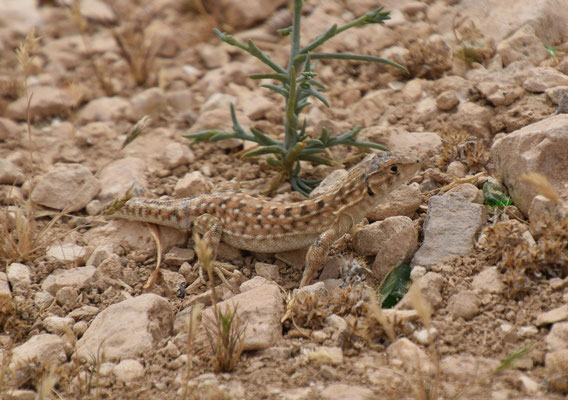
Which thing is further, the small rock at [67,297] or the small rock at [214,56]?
the small rock at [214,56]

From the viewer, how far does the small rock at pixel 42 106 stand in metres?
6.91

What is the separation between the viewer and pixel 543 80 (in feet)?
17.3

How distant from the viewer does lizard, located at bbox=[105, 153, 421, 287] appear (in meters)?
4.48

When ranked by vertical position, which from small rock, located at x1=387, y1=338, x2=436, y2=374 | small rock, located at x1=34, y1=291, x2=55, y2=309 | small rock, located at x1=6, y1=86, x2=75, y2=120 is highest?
small rock, located at x1=6, y1=86, x2=75, y2=120

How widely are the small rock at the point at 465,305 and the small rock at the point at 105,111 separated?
442 centimetres

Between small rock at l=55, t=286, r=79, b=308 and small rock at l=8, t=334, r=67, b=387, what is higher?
small rock at l=8, t=334, r=67, b=387

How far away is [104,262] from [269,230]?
4.23 feet

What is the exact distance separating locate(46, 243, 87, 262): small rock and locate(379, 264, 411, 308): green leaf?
2.42m

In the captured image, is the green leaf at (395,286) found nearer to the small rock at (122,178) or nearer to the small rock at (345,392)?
the small rock at (345,392)

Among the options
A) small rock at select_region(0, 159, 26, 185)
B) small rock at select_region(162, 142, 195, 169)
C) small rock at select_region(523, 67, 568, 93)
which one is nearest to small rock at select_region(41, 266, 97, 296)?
small rock at select_region(0, 159, 26, 185)

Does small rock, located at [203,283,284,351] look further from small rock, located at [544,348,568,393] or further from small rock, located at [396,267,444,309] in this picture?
small rock, located at [544,348,568,393]

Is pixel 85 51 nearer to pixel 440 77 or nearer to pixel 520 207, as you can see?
pixel 440 77

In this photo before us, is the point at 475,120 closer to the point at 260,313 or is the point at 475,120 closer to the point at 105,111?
the point at 260,313

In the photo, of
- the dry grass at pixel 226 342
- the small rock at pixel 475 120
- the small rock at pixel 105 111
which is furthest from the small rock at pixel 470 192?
the small rock at pixel 105 111
